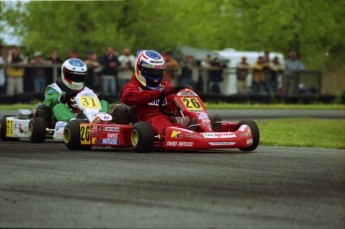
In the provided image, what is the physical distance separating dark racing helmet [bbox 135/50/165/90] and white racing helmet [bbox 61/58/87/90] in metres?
2.34

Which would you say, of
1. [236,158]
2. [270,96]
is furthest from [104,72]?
[236,158]

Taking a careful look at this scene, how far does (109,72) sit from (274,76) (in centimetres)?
541

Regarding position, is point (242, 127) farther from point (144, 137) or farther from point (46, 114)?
point (46, 114)

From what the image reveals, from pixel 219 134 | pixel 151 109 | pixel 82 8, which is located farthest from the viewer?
pixel 82 8

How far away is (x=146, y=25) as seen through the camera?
37156mm

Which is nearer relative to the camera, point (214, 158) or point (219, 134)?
point (214, 158)

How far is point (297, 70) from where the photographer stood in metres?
31.1

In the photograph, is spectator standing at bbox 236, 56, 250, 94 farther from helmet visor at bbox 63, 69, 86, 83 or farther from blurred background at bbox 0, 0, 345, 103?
helmet visor at bbox 63, 69, 86, 83

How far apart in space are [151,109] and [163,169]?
316 centimetres

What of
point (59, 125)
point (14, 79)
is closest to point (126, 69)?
point (14, 79)

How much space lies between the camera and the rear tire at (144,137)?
39.9 ft

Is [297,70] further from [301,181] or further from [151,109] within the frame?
[301,181]

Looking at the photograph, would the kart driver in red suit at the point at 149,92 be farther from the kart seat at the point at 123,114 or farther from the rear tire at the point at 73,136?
the rear tire at the point at 73,136

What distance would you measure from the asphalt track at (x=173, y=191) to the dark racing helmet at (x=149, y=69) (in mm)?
1622
